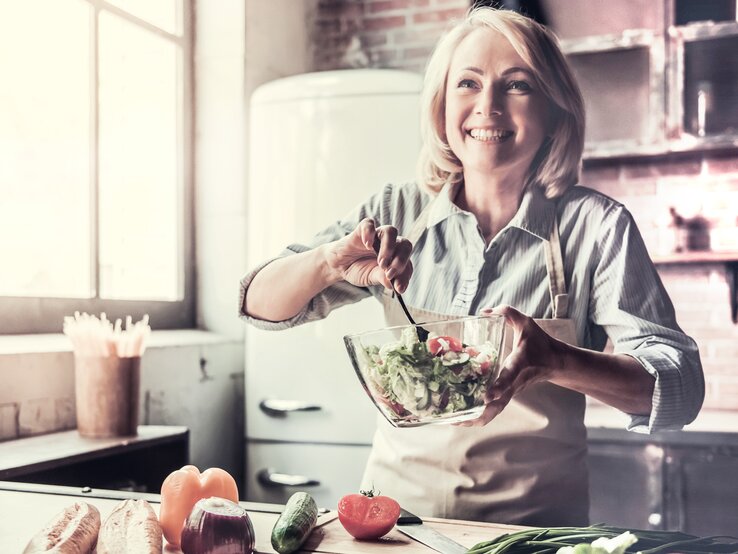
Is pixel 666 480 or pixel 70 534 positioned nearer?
pixel 70 534

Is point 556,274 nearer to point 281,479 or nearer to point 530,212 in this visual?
point 530,212

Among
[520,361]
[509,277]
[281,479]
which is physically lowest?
[281,479]

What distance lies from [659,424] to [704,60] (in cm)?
92

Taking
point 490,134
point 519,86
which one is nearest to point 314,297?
point 490,134

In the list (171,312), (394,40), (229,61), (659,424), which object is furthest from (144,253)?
(659,424)

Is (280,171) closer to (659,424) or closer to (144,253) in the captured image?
(144,253)

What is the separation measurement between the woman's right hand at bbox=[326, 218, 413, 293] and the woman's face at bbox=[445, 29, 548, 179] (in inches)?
11.9

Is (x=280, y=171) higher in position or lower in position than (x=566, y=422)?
higher

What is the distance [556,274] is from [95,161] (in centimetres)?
114

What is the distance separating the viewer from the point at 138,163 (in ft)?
7.18

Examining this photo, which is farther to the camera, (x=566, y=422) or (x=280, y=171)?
(x=280, y=171)

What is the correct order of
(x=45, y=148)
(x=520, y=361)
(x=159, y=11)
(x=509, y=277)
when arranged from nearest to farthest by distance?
(x=520, y=361) → (x=509, y=277) → (x=45, y=148) → (x=159, y=11)

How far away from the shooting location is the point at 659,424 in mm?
1436

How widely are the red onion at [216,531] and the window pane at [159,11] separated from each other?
1.56m
